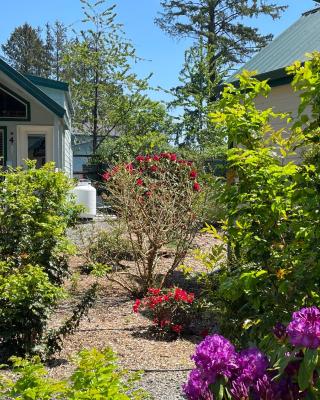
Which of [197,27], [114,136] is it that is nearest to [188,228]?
[114,136]

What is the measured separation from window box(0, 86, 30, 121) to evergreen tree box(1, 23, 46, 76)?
137 feet

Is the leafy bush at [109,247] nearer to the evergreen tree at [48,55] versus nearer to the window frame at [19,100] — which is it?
the window frame at [19,100]

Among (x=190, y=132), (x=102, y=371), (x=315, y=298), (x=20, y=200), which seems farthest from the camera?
(x=190, y=132)

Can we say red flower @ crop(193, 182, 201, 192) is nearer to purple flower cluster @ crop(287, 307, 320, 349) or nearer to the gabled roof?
purple flower cluster @ crop(287, 307, 320, 349)

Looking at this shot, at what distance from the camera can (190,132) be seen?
91.4ft

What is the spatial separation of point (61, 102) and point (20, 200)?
37.5ft

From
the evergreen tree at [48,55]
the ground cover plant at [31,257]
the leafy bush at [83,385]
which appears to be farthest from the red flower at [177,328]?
the evergreen tree at [48,55]

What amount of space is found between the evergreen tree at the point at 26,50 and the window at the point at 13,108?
4176 centimetres

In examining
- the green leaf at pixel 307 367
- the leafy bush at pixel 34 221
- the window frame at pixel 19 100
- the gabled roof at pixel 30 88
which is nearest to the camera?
the green leaf at pixel 307 367

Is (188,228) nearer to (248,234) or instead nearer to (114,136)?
(248,234)

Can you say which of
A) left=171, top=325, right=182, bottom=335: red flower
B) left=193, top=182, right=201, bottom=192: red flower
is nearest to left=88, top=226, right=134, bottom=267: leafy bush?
left=193, top=182, right=201, bottom=192: red flower

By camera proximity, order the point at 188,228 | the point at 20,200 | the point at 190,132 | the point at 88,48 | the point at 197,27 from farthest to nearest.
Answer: the point at 197,27 → the point at 190,132 → the point at 88,48 → the point at 188,228 → the point at 20,200

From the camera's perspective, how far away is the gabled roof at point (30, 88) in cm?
1316

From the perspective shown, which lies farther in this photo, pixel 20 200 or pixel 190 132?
pixel 190 132
